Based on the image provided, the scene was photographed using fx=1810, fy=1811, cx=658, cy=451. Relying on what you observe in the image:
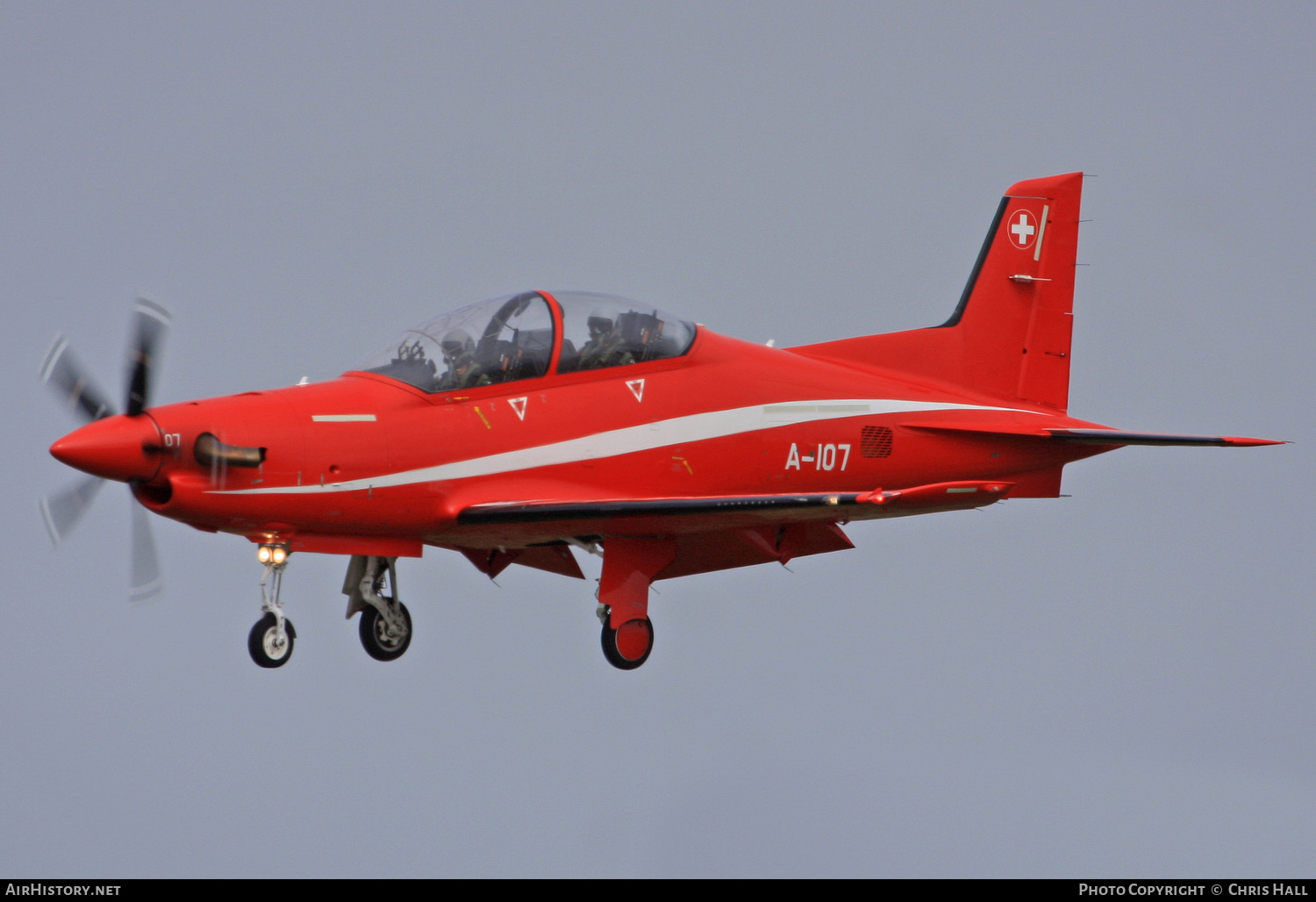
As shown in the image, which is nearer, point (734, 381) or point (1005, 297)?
point (734, 381)

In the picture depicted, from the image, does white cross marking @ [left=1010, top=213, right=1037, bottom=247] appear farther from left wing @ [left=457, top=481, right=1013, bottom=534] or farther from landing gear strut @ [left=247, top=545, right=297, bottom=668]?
landing gear strut @ [left=247, top=545, right=297, bottom=668]

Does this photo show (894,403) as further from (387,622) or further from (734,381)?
(387,622)

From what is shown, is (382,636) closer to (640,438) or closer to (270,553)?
(270,553)

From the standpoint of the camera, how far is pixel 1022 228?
2422 cm

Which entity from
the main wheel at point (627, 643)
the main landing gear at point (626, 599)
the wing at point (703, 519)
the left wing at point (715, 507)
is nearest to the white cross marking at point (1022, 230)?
the wing at point (703, 519)

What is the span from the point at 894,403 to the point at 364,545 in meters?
6.94

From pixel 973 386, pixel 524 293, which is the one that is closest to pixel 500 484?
pixel 524 293

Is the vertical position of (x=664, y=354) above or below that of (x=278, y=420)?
above

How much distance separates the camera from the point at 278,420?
1795 cm

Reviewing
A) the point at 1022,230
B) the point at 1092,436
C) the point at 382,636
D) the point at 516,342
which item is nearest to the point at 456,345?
the point at 516,342

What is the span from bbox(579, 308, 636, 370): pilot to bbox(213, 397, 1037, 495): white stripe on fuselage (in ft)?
2.51

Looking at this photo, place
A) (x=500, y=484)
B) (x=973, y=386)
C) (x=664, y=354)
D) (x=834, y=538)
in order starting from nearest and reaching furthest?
(x=500, y=484) → (x=664, y=354) → (x=834, y=538) → (x=973, y=386)

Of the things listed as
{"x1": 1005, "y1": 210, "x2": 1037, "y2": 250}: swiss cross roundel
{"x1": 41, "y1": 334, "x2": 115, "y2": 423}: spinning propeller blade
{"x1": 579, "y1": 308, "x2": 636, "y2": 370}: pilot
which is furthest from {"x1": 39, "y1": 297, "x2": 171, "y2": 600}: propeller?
{"x1": 1005, "y1": 210, "x2": 1037, "y2": 250}: swiss cross roundel

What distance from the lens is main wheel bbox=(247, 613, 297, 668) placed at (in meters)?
18.4
